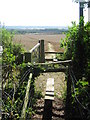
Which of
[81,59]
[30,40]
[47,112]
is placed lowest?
[47,112]

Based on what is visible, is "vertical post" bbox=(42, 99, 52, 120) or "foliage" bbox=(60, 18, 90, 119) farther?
"vertical post" bbox=(42, 99, 52, 120)

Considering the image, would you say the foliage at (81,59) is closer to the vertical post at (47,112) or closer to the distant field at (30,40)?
the vertical post at (47,112)

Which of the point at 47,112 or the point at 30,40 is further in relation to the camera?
the point at 30,40

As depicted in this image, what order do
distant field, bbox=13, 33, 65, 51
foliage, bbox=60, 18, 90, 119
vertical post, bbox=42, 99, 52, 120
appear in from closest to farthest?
foliage, bbox=60, 18, 90, 119 < vertical post, bbox=42, 99, 52, 120 < distant field, bbox=13, 33, 65, 51

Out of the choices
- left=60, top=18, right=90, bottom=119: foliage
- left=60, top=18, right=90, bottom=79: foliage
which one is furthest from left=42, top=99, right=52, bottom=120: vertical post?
left=60, top=18, right=90, bottom=79: foliage

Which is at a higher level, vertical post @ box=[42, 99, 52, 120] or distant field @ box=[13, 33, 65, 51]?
distant field @ box=[13, 33, 65, 51]

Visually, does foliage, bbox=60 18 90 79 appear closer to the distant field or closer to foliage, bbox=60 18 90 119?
foliage, bbox=60 18 90 119

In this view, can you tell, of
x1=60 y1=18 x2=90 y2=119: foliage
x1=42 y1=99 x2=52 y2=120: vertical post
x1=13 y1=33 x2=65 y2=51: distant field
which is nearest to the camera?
x1=60 y1=18 x2=90 y2=119: foliage

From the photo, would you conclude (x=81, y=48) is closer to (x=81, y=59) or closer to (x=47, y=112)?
(x=81, y=59)

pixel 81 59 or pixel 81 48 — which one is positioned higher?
pixel 81 48

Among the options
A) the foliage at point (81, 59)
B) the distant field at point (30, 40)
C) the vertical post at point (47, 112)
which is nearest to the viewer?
the foliage at point (81, 59)

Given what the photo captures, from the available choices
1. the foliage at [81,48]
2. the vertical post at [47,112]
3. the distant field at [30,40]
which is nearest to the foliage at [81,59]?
the foliage at [81,48]

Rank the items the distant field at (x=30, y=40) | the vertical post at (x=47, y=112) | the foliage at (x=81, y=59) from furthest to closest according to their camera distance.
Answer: the distant field at (x=30, y=40) → the vertical post at (x=47, y=112) → the foliage at (x=81, y=59)

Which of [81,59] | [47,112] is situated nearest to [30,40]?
[81,59]
